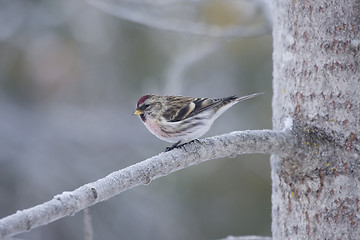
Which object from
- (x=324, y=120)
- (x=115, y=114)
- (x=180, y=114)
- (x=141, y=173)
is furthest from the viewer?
(x=115, y=114)

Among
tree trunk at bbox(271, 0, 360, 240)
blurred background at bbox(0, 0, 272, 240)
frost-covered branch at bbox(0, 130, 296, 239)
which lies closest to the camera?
frost-covered branch at bbox(0, 130, 296, 239)

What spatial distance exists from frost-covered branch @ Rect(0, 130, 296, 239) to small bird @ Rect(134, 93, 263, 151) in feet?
2.58

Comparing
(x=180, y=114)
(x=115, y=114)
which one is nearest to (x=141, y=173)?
(x=180, y=114)

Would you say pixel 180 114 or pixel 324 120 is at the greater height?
pixel 180 114

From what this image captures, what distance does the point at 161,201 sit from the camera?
5.45 metres

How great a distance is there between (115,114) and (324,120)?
179 inches

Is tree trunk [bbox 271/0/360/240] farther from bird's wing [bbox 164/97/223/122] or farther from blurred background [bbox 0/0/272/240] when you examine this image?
blurred background [bbox 0/0/272/240]

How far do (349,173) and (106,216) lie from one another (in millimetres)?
3676

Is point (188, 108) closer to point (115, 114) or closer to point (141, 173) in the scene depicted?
point (141, 173)

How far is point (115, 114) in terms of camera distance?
6148 mm

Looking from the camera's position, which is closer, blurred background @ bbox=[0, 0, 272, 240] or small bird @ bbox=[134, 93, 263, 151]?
small bird @ bbox=[134, 93, 263, 151]

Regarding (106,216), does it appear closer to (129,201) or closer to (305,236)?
(129,201)

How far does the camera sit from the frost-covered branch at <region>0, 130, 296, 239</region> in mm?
1148

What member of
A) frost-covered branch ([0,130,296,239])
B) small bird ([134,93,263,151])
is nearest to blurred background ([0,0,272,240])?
small bird ([134,93,263,151])
